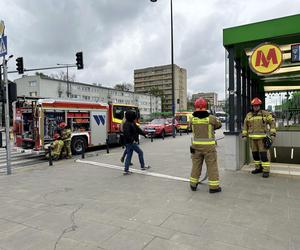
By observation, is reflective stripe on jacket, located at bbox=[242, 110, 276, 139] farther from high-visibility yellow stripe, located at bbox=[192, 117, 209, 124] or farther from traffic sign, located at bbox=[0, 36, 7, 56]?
traffic sign, located at bbox=[0, 36, 7, 56]

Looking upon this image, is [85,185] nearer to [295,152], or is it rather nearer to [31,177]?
[31,177]

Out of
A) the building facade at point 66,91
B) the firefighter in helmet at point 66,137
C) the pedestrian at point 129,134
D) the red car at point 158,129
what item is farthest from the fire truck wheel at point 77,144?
the building facade at point 66,91

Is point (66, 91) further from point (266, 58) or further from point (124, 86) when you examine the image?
point (266, 58)

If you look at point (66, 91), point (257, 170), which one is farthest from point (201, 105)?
point (66, 91)

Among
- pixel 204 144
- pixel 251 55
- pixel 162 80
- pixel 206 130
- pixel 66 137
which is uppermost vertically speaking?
pixel 162 80

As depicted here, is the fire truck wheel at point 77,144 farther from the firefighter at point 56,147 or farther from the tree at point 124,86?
the tree at point 124,86

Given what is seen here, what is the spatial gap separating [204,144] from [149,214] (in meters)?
1.92

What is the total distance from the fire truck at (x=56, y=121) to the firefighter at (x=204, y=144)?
7783 mm

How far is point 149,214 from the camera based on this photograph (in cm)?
435

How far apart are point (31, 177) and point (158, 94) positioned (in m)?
107

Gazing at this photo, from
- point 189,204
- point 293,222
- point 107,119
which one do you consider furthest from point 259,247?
point 107,119

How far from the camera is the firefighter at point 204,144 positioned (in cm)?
541

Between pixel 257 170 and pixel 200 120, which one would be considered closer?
pixel 200 120

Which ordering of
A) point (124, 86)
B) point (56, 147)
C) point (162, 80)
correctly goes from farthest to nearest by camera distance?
point (162, 80), point (124, 86), point (56, 147)
